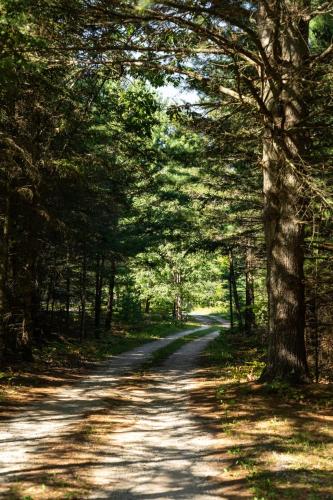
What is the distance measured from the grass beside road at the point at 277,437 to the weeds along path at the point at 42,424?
2727 mm

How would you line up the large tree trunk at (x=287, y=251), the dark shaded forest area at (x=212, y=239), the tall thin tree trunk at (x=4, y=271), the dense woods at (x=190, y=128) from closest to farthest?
1. the dark shaded forest area at (x=212, y=239)
2. the dense woods at (x=190, y=128)
3. the large tree trunk at (x=287, y=251)
4. the tall thin tree trunk at (x=4, y=271)

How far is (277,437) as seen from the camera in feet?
24.4

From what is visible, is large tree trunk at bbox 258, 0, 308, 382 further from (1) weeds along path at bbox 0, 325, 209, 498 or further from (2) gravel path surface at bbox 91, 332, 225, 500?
(1) weeds along path at bbox 0, 325, 209, 498

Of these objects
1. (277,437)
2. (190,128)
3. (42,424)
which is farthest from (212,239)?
(277,437)

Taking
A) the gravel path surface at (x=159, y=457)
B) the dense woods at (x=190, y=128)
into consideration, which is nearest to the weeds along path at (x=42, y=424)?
the gravel path surface at (x=159, y=457)

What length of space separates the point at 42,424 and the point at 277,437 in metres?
4.41

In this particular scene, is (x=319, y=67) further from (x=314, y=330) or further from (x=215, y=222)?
(x=215, y=222)

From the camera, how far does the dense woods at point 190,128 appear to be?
782cm

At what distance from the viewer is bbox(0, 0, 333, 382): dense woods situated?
782cm

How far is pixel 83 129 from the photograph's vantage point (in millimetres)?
15781

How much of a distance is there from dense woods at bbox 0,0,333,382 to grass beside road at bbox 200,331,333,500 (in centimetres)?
69

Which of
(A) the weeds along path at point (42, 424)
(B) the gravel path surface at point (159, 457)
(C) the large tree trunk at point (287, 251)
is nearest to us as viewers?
(B) the gravel path surface at point (159, 457)

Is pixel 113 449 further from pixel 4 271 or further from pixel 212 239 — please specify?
pixel 212 239

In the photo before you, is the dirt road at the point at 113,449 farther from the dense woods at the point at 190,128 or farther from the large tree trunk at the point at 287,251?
the dense woods at the point at 190,128
